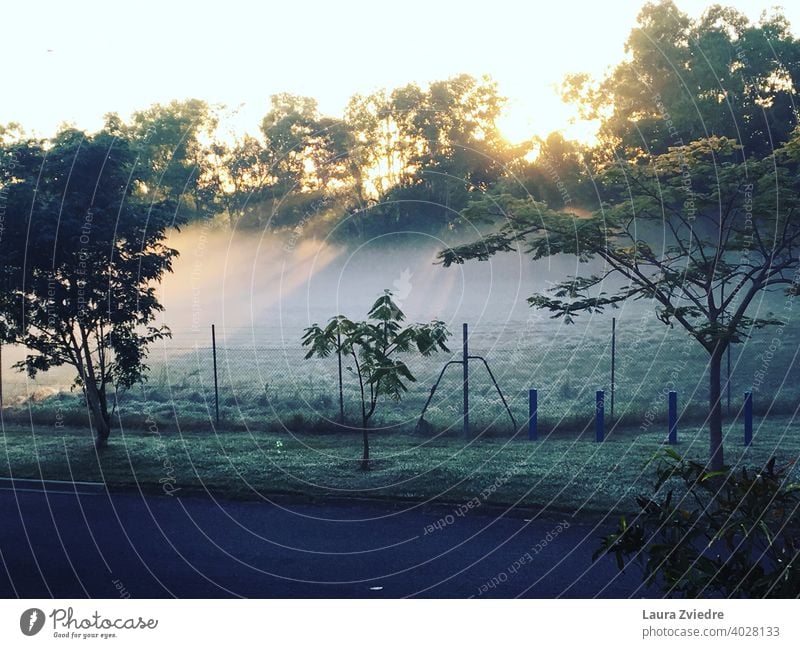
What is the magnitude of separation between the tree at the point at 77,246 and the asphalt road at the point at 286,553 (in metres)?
4.07

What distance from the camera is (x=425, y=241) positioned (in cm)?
3559

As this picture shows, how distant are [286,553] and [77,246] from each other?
26.5ft

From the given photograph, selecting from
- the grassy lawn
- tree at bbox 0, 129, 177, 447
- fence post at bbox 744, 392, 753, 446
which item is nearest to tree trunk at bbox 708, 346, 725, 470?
the grassy lawn

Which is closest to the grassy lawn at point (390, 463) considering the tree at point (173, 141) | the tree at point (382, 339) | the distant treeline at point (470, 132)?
the tree at point (382, 339)

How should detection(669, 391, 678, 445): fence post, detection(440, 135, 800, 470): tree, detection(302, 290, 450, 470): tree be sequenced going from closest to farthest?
detection(440, 135, 800, 470): tree
detection(302, 290, 450, 470): tree
detection(669, 391, 678, 445): fence post

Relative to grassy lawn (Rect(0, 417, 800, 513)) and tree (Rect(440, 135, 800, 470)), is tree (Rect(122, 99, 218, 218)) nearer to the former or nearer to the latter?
grassy lawn (Rect(0, 417, 800, 513))

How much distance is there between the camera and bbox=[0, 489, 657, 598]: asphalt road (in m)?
9.23

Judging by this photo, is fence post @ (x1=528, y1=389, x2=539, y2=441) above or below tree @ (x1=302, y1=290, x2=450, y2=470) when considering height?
below

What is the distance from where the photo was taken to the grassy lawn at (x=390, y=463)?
13070 millimetres

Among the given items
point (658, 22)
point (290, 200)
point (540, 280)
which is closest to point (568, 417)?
point (658, 22)

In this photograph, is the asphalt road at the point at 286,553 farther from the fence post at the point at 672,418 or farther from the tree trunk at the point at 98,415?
the fence post at the point at 672,418

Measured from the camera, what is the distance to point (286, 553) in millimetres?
10562

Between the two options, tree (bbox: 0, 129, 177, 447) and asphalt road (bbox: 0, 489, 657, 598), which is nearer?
asphalt road (bbox: 0, 489, 657, 598)

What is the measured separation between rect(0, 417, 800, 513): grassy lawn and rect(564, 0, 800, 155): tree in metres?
8.16
